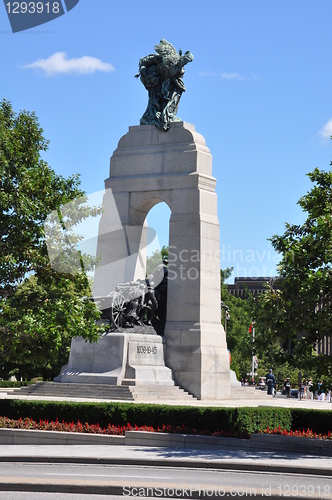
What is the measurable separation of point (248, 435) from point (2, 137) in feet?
36.4

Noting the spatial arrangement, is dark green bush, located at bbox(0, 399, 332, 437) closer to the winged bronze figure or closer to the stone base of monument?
the stone base of monument

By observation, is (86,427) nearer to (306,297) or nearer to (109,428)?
(109,428)

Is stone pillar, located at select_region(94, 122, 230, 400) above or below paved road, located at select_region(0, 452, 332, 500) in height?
above

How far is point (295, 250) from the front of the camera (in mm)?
21312

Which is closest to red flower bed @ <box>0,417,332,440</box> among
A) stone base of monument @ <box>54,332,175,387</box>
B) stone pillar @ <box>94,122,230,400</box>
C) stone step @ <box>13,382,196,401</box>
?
stone step @ <box>13,382,196,401</box>

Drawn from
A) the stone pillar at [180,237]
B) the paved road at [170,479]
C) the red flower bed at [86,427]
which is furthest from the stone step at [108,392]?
the paved road at [170,479]

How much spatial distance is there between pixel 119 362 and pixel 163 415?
8392 mm

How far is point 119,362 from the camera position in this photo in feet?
101

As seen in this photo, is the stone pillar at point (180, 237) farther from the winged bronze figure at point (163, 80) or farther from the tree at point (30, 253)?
the tree at point (30, 253)

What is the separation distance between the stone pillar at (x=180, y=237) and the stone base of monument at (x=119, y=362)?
3.94ft

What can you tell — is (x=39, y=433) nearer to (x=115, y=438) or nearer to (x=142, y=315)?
(x=115, y=438)

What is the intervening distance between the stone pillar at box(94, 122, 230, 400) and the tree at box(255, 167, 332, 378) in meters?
11.1

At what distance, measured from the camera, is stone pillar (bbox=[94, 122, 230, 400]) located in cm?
3281

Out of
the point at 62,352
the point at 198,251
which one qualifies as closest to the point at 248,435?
the point at 198,251
